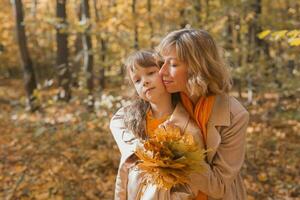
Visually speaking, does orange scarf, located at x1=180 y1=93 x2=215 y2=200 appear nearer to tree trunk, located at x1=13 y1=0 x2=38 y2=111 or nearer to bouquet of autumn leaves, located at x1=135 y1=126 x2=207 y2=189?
bouquet of autumn leaves, located at x1=135 y1=126 x2=207 y2=189

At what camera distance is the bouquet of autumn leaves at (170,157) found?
1.79 meters

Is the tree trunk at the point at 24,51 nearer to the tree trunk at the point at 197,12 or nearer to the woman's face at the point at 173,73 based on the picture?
the tree trunk at the point at 197,12

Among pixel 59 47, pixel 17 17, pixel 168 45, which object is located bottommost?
pixel 59 47

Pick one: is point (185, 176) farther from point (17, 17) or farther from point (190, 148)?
point (17, 17)

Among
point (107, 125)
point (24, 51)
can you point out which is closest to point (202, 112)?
point (107, 125)

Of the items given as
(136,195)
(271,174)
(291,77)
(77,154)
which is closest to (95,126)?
(77,154)

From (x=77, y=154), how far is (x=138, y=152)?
16.2 feet

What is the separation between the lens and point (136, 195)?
208 centimetres

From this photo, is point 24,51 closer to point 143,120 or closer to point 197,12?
point 197,12

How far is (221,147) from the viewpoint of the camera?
2.01 m

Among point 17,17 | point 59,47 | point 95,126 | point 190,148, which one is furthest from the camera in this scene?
point 59,47

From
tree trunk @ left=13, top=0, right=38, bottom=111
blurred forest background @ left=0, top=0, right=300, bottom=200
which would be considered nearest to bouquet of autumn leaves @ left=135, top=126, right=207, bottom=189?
blurred forest background @ left=0, top=0, right=300, bottom=200

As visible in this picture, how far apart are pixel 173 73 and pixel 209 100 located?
23 centimetres

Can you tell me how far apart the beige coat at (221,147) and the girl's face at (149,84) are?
134mm
